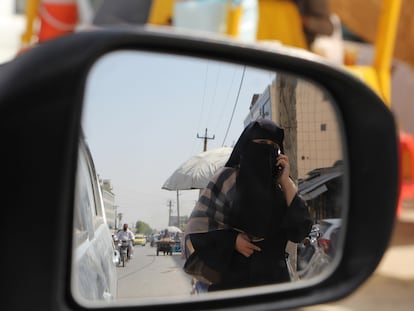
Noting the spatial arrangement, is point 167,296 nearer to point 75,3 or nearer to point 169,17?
point 169,17

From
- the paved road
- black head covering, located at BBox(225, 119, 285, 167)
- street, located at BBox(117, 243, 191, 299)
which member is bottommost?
the paved road

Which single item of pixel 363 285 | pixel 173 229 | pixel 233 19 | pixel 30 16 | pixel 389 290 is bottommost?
pixel 389 290

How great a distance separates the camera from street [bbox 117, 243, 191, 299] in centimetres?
71

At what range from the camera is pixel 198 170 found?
766 millimetres

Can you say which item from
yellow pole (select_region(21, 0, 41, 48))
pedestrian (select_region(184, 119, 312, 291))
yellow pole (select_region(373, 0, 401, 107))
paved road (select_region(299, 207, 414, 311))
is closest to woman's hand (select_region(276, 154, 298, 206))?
pedestrian (select_region(184, 119, 312, 291))

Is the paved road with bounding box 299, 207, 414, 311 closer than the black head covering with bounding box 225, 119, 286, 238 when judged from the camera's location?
No

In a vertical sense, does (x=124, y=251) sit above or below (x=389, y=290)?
above

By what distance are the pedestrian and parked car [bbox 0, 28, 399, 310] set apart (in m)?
0.04

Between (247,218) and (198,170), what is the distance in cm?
10

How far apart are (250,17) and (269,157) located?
3.04 metres

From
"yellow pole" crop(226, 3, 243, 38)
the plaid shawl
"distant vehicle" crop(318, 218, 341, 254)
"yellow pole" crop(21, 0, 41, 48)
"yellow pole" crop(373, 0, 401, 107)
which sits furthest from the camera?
"yellow pole" crop(21, 0, 41, 48)

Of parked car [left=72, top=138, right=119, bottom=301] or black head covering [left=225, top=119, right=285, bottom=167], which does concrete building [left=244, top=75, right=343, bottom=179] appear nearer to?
black head covering [left=225, top=119, right=285, bottom=167]

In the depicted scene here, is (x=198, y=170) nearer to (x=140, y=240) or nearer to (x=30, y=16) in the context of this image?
(x=140, y=240)

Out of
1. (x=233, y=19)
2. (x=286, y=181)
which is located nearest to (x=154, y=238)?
(x=286, y=181)
